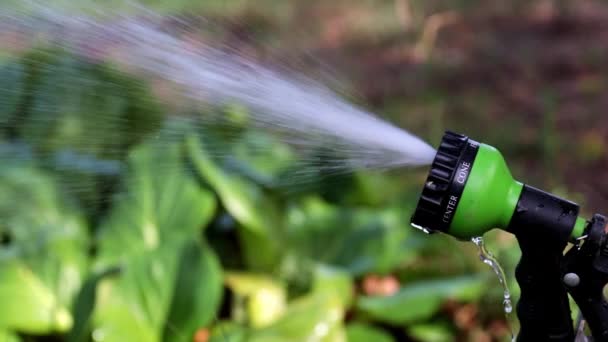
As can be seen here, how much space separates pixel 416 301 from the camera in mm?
2059

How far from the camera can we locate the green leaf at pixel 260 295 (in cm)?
211

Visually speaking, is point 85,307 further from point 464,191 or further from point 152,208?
point 464,191

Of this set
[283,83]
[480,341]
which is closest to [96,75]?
[283,83]

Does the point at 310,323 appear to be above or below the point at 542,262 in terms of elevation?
below

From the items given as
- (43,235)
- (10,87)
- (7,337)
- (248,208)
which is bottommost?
(7,337)

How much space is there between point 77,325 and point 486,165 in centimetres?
103

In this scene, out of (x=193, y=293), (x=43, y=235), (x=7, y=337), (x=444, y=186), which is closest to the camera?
(x=444, y=186)

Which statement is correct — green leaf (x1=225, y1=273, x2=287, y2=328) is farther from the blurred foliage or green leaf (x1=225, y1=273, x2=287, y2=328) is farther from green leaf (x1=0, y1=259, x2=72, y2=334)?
green leaf (x1=0, y1=259, x2=72, y2=334)

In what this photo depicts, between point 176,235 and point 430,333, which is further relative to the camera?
point 430,333

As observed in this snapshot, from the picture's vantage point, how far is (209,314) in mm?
1800

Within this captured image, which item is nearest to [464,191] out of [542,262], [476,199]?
[476,199]

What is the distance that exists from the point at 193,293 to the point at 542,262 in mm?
953

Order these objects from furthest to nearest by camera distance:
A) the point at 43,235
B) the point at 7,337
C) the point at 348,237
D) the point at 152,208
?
1. the point at 348,237
2. the point at 152,208
3. the point at 43,235
4. the point at 7,337

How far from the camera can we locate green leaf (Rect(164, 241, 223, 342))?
1.79 metres
